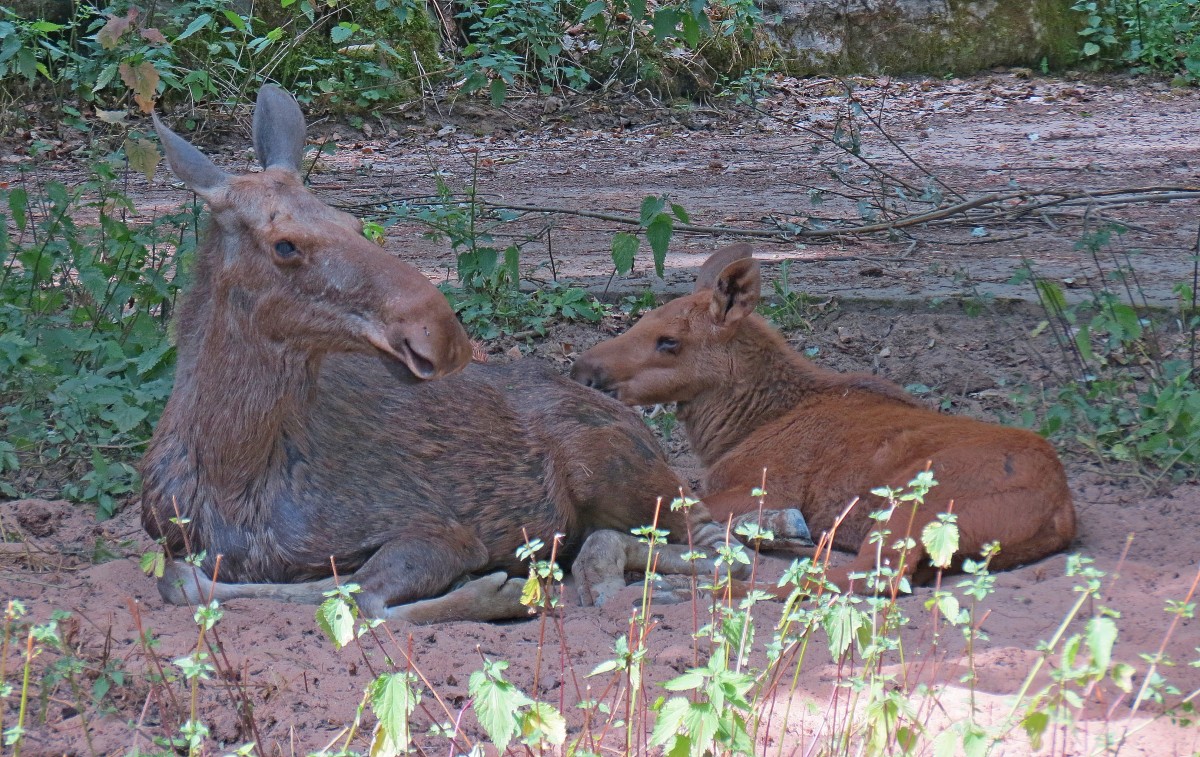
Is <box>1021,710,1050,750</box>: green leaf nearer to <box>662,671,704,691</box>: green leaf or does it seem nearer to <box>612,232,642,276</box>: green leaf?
<box>662,671,704,691</box>: green leaf

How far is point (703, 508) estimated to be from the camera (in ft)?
19.4

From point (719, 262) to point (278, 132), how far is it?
8.74 feet

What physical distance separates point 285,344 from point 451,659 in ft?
4.45

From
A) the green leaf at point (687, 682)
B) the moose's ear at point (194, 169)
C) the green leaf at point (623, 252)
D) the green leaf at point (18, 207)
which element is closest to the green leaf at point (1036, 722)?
the green leaf at point (687, 682)

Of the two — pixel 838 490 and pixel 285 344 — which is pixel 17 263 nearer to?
pixel 285 344

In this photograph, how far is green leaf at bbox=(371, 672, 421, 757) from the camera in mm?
2598

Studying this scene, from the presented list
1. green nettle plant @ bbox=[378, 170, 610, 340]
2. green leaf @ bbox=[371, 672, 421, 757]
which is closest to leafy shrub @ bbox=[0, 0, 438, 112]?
green nettle plant @ bbox=[378, 170, 610, 340]

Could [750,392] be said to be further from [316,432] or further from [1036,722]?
[1036,722]

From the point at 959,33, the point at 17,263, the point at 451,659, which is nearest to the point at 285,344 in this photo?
the point at 451,659

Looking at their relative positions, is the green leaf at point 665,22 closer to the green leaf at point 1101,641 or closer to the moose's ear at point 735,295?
the moose's ear at point 735,295

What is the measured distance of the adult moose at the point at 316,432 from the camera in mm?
4574

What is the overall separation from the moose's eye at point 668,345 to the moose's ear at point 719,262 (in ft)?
1.25

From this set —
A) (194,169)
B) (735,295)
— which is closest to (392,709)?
(194,169)

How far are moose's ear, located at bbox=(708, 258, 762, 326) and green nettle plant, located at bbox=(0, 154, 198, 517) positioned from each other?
276 cm
